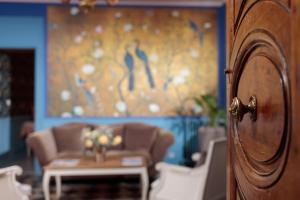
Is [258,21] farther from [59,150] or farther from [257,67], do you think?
[59,150]

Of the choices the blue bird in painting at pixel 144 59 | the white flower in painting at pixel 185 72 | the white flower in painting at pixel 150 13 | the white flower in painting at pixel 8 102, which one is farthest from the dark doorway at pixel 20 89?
the white flower in painting at pixel 185 72

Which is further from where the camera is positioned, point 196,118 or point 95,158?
point 196,118

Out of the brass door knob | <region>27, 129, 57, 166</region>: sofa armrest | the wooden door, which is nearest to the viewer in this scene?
the wooden door

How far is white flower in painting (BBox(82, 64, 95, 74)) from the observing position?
5.64 metres

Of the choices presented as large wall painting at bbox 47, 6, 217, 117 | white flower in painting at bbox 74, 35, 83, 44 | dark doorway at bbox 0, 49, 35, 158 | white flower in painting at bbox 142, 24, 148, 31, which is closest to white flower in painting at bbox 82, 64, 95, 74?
large wall painting at bbox 47, 6, 217, 117

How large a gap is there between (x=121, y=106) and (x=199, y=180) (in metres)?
3.12

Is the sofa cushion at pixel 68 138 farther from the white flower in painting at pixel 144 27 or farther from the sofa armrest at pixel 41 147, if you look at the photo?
the white flower in painting at pixel 144 27

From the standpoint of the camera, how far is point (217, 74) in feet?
19.1

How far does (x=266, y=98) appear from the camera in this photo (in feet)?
2.26

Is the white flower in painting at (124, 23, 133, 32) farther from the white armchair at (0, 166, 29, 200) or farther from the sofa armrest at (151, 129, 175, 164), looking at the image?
the white armchair at (0, 166, 29, 200)

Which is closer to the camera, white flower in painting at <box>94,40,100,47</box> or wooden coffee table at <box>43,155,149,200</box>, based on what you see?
wooden coffee table at <box>43,155,149,200</box>

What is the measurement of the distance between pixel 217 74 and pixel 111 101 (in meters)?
1.96

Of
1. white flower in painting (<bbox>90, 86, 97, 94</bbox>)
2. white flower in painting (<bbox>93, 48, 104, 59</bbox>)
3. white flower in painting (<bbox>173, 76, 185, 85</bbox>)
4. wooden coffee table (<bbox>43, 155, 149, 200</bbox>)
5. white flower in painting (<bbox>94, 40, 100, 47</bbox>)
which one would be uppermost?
white flower in painting (<bbox>94, 40, 100, 47</bbox>)

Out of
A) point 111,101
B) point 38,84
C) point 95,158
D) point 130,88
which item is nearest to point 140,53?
point 130,88
